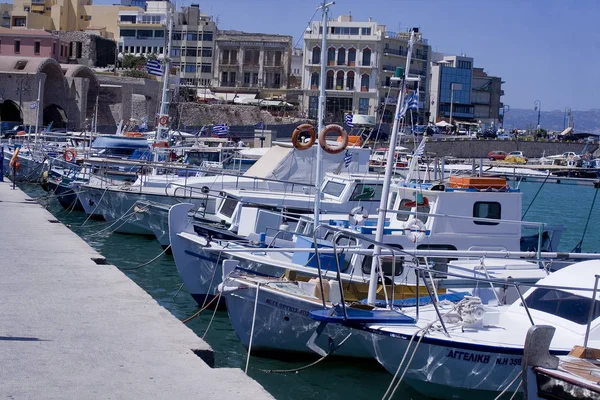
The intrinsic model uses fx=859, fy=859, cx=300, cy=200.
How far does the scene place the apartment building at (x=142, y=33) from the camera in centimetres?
9869

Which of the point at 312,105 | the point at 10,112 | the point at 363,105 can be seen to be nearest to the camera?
the point at 10,112

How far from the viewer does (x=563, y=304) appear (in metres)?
10.9

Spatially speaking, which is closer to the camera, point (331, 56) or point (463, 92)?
point (331, 56)

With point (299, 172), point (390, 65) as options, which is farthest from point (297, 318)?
point (390, 65)

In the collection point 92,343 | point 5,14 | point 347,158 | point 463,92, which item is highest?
point 5,14

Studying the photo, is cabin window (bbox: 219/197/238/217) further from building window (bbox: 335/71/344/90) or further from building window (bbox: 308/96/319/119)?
building window (bbox: 335/71/344/90)

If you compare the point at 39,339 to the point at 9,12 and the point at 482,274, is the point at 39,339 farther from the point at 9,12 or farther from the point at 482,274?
the point at 9,12

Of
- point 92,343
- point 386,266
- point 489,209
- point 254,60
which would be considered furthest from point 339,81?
point 92,343

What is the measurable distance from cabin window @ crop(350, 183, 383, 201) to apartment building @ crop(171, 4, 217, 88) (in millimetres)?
74452

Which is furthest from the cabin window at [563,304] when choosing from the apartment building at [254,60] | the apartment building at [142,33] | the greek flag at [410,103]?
the apartment building at [142,33]

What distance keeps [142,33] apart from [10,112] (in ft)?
106

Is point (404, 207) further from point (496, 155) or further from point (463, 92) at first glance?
point (463, 92)

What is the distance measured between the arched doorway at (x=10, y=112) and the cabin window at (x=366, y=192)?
5322 centimetres

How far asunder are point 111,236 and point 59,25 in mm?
78762
